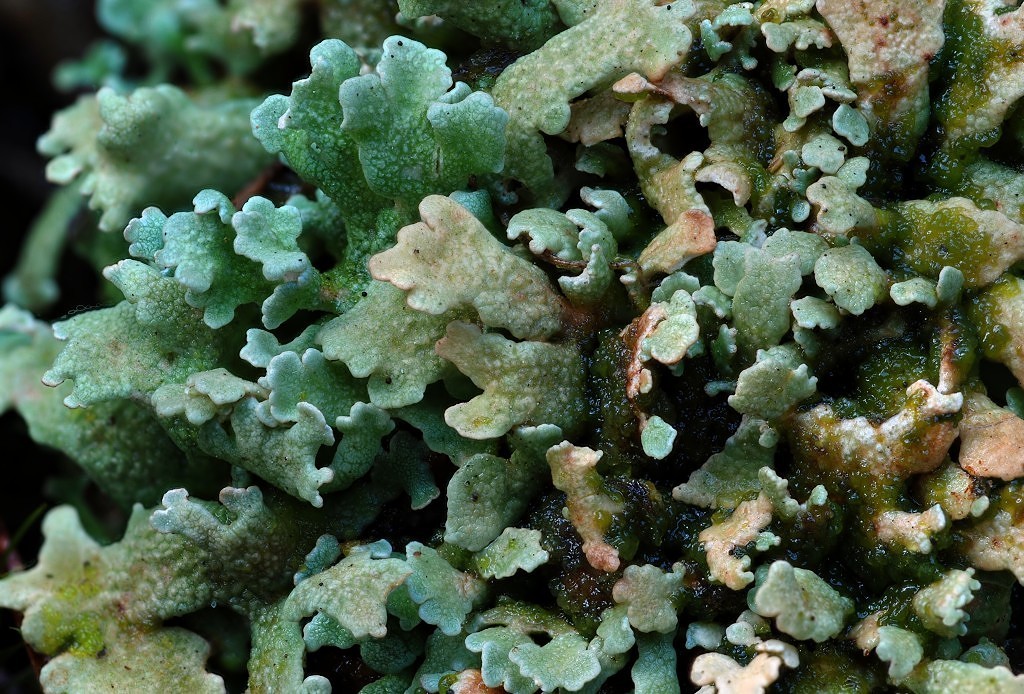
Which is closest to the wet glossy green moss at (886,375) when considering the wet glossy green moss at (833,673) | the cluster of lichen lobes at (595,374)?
the cluster of lichen lobes at (595,374)

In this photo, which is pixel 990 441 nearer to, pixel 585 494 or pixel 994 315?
pixel 994 315

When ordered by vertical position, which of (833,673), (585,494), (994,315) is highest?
(994,315)

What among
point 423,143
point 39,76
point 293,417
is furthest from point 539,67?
point 39,76

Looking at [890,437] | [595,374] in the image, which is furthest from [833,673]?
[595,374]

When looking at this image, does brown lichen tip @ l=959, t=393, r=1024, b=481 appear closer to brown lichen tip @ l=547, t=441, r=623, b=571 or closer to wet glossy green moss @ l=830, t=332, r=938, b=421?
wet glossy green moss @ l=830, t=332, r=938, b=421

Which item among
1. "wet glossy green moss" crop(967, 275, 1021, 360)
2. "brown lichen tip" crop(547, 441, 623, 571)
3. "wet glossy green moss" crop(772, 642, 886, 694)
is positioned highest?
"wet glossy green moss" crop(967, 275, 1021, 360)

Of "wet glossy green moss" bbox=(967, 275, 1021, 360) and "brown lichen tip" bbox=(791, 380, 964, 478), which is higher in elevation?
"wet glossy green moss" bbox=(967, 275, 1021, 360)

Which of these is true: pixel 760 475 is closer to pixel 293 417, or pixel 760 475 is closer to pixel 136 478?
pixel 293 417

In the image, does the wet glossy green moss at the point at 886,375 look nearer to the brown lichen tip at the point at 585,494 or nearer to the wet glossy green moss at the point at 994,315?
the wet glossy green moss at the point at 994,315

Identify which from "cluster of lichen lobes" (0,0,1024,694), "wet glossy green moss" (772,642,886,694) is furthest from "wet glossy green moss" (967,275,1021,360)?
"wet glossy green moss" (772,642,886,694)
